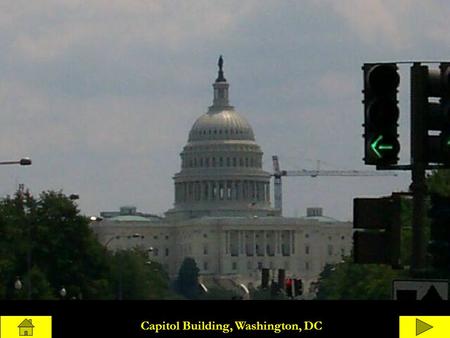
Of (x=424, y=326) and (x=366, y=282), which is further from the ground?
(x=366, y=282)

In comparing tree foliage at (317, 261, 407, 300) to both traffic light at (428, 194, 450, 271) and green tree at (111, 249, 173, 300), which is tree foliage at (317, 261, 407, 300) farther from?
traffic light at (428, 194, 450, 271)

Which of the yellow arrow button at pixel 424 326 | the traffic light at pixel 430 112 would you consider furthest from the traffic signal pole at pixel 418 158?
the yellow arrow button at pixel 424 326

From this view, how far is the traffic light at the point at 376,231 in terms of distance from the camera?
19266mm

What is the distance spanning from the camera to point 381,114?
63.8ft

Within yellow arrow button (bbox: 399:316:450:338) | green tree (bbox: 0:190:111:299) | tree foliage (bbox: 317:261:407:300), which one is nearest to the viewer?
yellow arrow button (bbox: 399:316:450:338)

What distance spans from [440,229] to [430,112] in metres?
1.05

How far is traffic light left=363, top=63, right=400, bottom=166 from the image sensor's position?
19.3 m

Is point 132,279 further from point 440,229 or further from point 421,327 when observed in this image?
point 421,327

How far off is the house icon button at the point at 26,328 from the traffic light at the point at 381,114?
18.7 ft

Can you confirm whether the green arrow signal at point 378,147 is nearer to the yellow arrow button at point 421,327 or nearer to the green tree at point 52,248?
the yellow arrow button at point 421,327

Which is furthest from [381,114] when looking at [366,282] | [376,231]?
[366,282]

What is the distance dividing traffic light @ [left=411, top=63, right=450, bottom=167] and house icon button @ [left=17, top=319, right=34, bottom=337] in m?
5.90

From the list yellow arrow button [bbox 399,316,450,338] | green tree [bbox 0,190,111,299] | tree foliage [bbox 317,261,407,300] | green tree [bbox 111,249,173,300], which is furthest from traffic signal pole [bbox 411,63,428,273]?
green tree [bbox 111,249,173,300]

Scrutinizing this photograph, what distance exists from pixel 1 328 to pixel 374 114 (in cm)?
612
